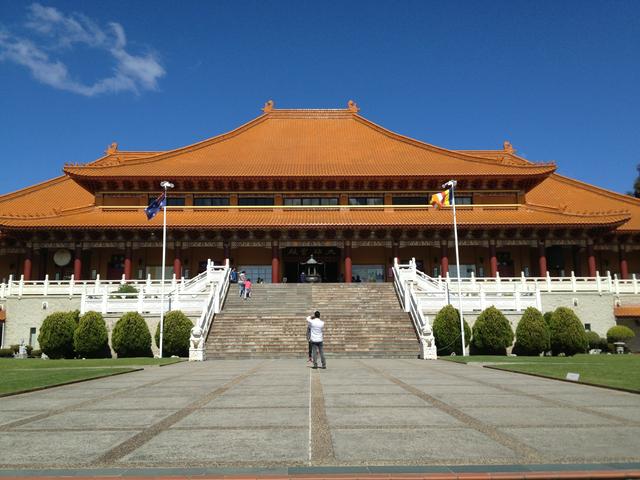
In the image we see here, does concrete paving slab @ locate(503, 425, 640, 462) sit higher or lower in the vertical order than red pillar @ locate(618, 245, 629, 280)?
lower

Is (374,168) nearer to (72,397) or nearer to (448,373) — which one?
(448,373)

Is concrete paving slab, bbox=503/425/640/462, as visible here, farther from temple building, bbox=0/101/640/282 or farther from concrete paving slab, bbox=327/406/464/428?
temple building, bbox=0/101/640/282

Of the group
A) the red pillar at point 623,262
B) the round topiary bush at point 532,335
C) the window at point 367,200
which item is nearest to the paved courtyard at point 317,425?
the round topiary bush at point 532,335

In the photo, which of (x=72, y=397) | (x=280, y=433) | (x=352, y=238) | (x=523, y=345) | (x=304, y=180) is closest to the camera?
(x=280, y=433)

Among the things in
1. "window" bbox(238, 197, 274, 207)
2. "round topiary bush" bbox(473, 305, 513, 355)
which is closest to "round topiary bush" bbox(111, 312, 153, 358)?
"round topiary bush" bbox(473, 305, 513, 355)

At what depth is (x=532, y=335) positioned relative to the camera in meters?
20.5

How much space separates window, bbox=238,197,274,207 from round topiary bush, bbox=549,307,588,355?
1990 centimetres

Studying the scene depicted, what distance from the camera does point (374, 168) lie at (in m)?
35.2

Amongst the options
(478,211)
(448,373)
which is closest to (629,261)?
(478,211)

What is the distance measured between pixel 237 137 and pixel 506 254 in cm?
2206

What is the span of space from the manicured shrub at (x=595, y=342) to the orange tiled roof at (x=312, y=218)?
8936 millimetres

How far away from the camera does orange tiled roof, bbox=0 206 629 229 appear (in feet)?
99.9

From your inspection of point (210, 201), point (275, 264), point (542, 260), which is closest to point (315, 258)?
point (275, 264)

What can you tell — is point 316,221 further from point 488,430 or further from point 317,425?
point 488,430
